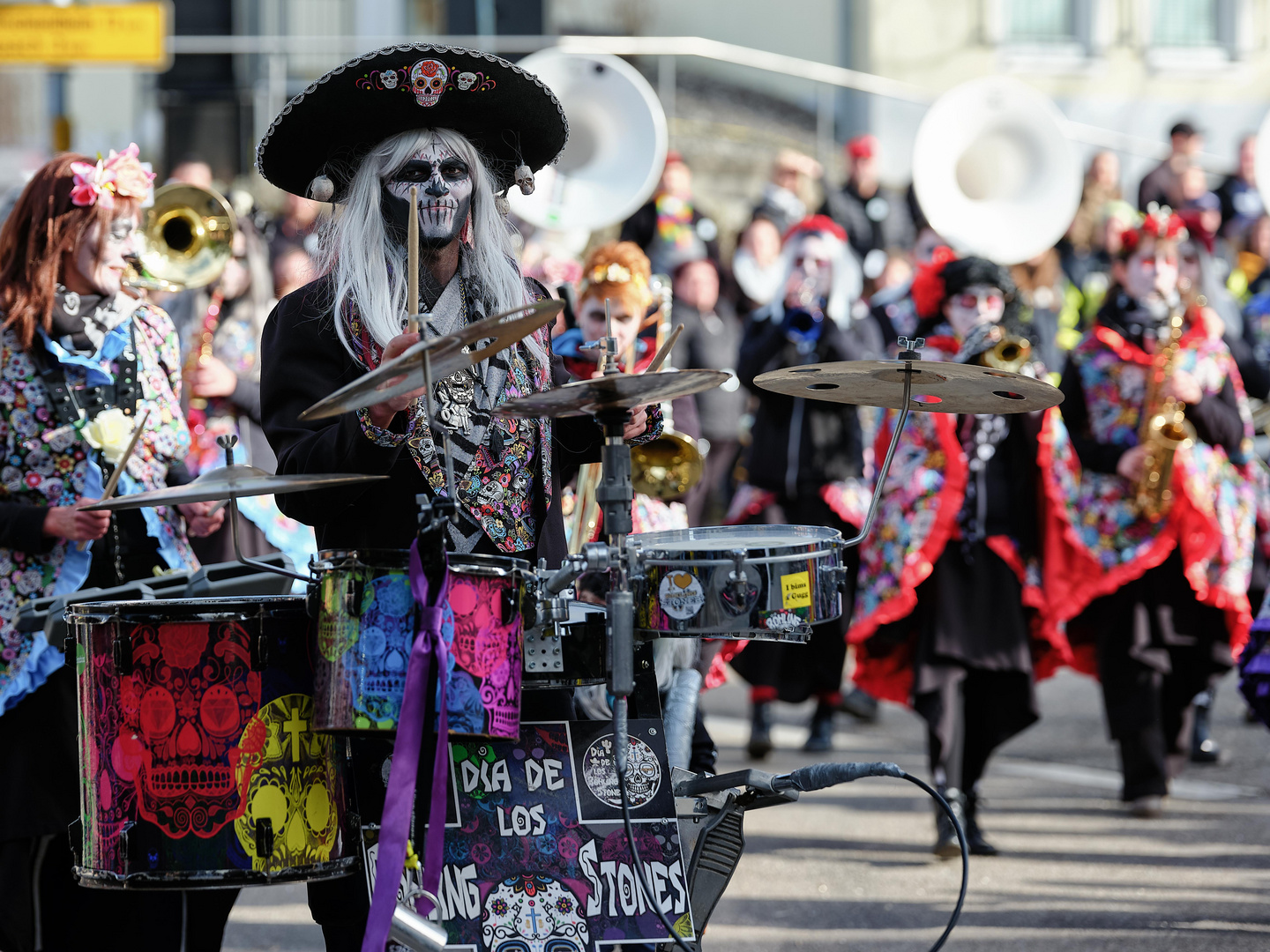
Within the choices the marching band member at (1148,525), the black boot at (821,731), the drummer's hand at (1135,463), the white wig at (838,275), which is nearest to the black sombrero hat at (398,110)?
the marching band member at (1148,525)

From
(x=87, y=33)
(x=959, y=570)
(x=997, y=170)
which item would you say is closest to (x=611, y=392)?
(x=959, y=570)

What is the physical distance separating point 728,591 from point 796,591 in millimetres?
140

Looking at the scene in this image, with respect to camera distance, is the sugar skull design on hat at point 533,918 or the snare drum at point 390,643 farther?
the sugar skull design on hat at point 533,918

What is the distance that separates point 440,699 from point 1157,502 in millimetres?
4326

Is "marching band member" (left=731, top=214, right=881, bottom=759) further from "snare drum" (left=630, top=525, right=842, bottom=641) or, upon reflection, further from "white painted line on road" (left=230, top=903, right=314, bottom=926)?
"snare drum" (left=630, top=525, right=842, bottom=641)

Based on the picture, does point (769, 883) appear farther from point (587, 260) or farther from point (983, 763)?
point (587, 260)

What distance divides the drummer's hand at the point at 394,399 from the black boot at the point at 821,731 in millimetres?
4989

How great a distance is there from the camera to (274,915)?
17.8 ft

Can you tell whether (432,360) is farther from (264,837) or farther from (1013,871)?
(1013,871)

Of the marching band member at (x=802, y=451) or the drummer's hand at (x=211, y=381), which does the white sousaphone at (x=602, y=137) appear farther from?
the drummer's hand at (x=211, y=381)

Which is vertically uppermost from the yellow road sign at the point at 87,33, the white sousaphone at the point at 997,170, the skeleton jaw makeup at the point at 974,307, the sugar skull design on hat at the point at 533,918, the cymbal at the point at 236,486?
the yellow road sign at the point at 87,33

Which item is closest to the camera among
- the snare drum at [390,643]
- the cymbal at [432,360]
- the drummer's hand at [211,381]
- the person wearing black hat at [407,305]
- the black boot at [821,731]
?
the cymbal at [432,360]

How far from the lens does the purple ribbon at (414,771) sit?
299 cm

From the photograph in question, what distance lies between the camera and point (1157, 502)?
6.62 m
